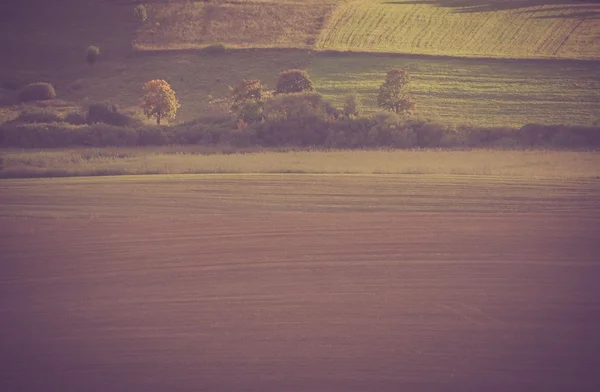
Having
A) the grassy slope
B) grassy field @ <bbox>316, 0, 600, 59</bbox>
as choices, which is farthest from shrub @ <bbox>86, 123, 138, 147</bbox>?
grassy field @ <bbox>316, 0, 600, 59</bbox>

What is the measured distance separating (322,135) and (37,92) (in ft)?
73.1

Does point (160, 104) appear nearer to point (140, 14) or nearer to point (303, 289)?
point (140, 14)

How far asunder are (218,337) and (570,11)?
53.6m

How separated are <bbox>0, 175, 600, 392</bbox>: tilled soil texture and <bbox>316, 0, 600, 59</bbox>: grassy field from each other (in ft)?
99.6

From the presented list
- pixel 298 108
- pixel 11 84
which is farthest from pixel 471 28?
pixel 11 84

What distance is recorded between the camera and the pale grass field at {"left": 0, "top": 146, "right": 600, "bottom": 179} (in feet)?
97.8

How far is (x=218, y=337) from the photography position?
46.0ft

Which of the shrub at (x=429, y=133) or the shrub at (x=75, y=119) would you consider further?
the shrub at (x=75, y=119)

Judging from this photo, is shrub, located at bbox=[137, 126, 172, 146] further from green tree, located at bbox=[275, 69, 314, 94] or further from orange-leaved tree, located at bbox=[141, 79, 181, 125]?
green tree, located at bbox=[275, 69, 314, 94]

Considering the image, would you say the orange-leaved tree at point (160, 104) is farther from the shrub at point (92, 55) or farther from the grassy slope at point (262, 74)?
the shrub at point (92, 55)

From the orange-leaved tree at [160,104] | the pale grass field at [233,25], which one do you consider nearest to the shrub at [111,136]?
the orange-leaved tree at [160,104]

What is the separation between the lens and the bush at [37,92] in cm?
5175

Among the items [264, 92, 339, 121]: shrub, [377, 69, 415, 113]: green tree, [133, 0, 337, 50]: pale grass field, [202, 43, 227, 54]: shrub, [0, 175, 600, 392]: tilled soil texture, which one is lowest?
[0, 175, 600, 392]: tilled soil texture

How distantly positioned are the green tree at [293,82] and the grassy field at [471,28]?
7.62 meters
